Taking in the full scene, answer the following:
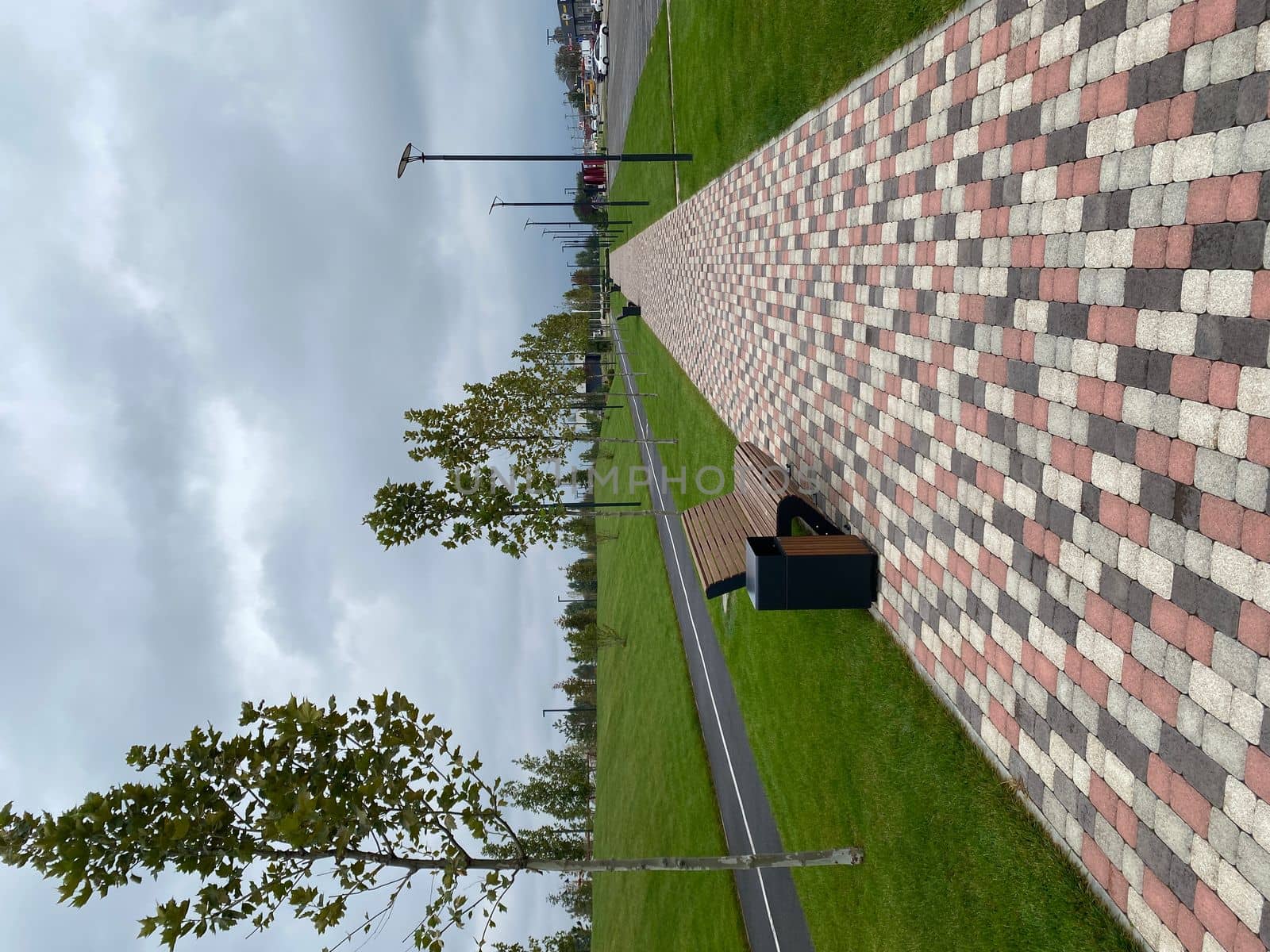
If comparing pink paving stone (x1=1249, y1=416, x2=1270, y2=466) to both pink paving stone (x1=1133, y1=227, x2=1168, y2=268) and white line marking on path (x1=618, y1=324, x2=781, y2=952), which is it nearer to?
pink paving stone (x1=1133, y1=227, x2=1168, y2=268)

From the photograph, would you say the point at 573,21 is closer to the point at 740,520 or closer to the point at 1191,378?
the point at 740,520

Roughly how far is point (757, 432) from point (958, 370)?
5648 millimetres

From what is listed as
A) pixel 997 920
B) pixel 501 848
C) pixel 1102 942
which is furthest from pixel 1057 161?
pixel 501 848

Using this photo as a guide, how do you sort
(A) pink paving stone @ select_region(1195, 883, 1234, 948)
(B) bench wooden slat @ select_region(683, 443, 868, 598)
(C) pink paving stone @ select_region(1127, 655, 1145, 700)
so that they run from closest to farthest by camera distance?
1. (A) pink paving stone @ select_region(1195, 883, 1234, 948)
2. (C) pink paving stone @ select_region(1127, 655, 1145, 700)
3. (B) bench wooden slat @ select_region(683, 443, 868, 598)

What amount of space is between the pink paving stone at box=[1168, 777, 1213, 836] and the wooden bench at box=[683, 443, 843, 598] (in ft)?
12.9

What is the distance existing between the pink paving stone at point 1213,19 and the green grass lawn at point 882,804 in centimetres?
456

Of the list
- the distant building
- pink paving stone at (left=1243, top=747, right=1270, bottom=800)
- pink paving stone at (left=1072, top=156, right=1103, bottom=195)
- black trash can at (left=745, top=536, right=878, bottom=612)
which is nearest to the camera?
pink paving stone at (left=1243, top=747, right=1270, bottom=800)

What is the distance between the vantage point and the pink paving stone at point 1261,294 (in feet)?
10.3

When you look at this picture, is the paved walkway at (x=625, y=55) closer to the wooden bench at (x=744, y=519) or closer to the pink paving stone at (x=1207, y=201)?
the wooden bench at (x=744, y=519)

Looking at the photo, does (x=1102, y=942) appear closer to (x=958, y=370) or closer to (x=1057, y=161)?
(x=958, y=370)

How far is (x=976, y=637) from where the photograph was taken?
540 cm

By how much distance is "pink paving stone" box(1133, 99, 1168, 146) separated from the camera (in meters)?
3.63

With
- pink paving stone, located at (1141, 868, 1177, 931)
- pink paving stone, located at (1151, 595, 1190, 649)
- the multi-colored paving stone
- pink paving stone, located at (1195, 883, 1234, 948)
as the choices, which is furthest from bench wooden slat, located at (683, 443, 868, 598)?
pink paving stone, located at (1195, 883, 1234, 948)

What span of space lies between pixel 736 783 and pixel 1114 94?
35.8 feet
